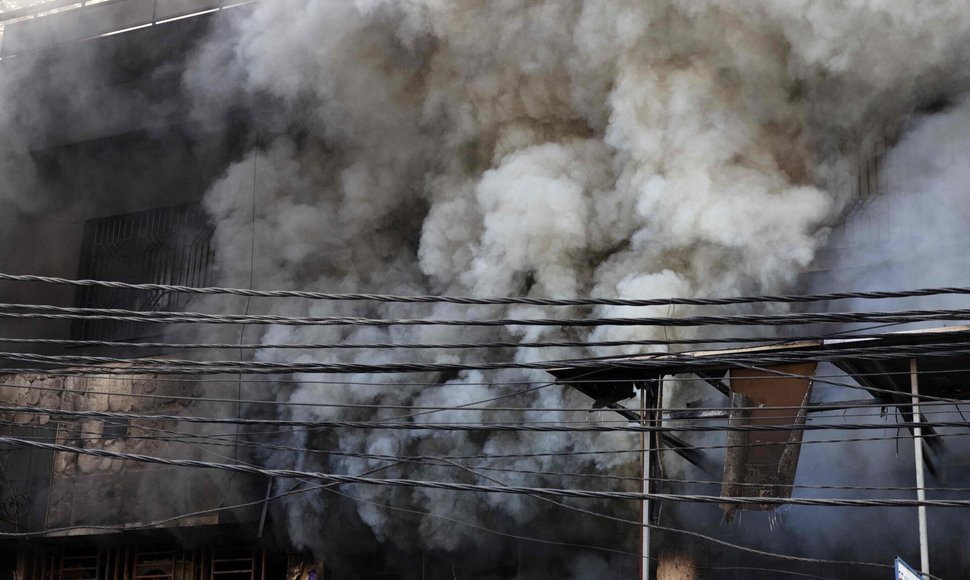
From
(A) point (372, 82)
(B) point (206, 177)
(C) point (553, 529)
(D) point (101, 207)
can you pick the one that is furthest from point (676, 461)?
(D) point (101, 207)

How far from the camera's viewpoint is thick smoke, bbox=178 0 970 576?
34.2 ft

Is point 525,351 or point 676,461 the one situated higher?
point 525,351

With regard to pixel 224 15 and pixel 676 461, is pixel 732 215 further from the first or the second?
pixel 224 15

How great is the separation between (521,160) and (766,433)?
180 inches

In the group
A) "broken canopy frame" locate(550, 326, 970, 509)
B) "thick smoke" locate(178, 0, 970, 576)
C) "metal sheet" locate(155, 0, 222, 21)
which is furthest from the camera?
"metal sheet" locate(155, 0, 222, 21)

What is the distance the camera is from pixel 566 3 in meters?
11.5

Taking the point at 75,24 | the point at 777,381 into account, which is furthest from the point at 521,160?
the point at 75,24

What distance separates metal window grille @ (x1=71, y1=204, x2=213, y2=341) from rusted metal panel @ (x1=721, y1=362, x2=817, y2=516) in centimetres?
827

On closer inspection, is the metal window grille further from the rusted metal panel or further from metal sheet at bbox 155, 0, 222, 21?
the rusted metal panel

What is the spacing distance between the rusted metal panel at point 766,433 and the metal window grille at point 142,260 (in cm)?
827

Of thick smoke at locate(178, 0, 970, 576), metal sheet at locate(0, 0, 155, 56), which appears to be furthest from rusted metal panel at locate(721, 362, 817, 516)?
metal sheet at locate(0, 0, 155, 56)

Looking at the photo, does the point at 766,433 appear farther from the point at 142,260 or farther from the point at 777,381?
the point at 142,260

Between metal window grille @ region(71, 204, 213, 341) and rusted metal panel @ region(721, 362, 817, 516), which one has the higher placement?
metal window grille @ region(71, 204, 213, 341)

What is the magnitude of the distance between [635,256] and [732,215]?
1.28 m
